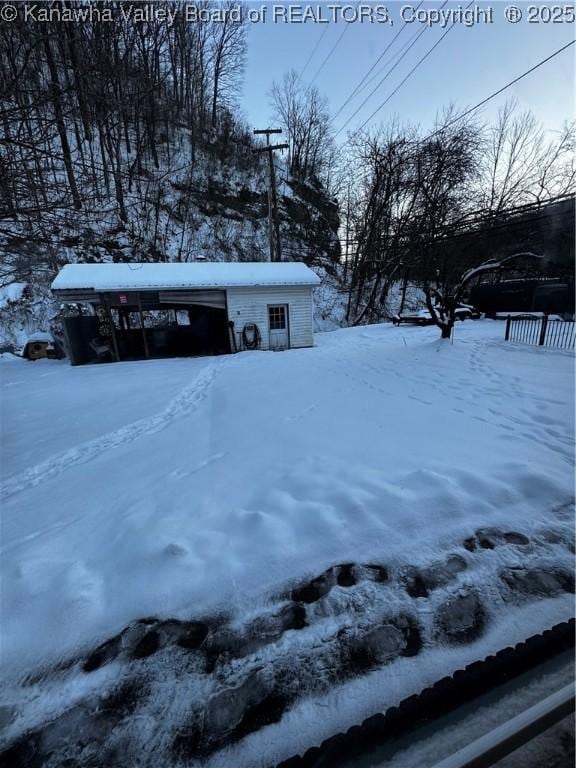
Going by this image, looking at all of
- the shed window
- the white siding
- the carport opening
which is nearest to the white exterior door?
the shed window

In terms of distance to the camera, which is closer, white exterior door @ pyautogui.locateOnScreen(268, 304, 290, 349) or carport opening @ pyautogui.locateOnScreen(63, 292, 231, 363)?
carport opening @ pyautogui.locateOnScreen(63, 292, 231, 363)

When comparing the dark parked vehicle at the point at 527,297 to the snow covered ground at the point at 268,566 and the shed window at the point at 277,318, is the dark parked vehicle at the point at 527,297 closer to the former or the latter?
the shed window at the point at 277,318

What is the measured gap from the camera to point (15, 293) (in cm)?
1628

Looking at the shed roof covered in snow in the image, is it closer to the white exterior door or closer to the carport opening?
the carport opening

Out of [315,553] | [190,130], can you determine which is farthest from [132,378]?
[190,130]

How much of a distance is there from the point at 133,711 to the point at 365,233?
2680cm

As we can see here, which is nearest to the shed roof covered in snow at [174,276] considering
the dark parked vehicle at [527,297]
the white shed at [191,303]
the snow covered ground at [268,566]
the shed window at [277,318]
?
the white shed at [191,303]

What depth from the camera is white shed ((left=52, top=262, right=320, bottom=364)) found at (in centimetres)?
1172

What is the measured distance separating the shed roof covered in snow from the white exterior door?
1135 millimetres

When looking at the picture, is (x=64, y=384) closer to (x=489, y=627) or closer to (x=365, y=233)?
(x=489, y=627)

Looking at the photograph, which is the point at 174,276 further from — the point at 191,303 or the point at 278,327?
the point at 278,327

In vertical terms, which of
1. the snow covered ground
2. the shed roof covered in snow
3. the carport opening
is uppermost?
the shed roof covered in snow

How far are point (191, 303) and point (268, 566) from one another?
11.7m

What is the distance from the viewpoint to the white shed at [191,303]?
11719mm
